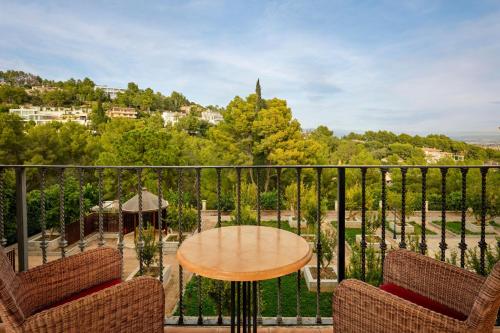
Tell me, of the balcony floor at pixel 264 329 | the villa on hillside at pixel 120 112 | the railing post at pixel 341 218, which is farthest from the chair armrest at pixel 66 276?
the villa on hillside at pixel 120 112

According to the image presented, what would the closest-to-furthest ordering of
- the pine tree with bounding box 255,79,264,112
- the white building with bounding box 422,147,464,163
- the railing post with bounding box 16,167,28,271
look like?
the railing post with bounding box 16,167,28,271 < the pine tree with bounding box 255,79,264,112 < the white building with bounding box 422,147,464,163

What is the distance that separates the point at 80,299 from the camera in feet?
3.90

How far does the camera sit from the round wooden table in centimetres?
121

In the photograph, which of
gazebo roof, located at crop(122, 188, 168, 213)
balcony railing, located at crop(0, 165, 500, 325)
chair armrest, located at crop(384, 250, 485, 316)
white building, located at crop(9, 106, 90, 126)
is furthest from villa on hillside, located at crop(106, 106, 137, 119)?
chair armrest, located at crop(384, 250, 485, 316)

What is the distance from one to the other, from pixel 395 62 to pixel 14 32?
29.1 meters

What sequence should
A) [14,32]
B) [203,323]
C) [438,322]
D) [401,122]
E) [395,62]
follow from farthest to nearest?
[401,122] < [14,32] < [395,62] < [203,323] < [438,322]

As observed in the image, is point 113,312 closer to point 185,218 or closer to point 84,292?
point 84,292

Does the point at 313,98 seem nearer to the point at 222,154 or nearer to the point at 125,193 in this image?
the point at 222,154

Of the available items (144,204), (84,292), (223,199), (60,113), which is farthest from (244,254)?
(60,113)

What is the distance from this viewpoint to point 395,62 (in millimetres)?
20172

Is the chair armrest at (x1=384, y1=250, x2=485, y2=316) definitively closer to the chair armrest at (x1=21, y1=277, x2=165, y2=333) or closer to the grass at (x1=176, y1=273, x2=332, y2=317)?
the chair armrest at (x1=21, y1=277, x2=165, y2=333)

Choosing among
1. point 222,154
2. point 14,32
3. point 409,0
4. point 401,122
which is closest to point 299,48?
point 222,154

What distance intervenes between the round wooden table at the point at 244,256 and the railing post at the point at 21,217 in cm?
146

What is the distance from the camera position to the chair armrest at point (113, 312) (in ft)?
3.68
